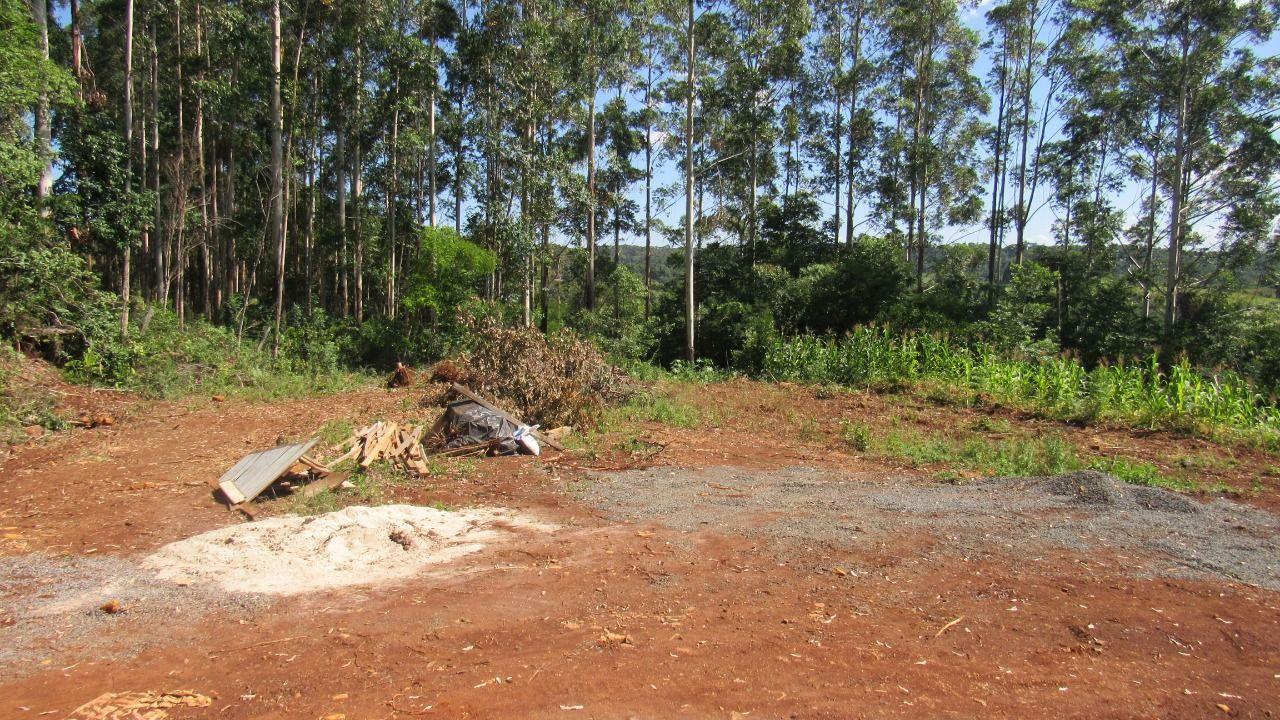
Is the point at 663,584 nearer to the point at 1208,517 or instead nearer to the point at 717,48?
the point at 1208,517

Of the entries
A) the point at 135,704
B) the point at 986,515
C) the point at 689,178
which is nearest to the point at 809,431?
the point at 986,515

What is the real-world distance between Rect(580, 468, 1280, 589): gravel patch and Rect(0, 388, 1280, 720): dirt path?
0.20 feet

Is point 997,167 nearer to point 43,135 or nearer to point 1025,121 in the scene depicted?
point 1025,121

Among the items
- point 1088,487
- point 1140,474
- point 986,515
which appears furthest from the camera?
point 1140,474

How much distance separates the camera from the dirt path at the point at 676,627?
320 centimetres

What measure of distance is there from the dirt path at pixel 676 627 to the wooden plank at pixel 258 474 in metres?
0.24

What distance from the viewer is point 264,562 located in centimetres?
486

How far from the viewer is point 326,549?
5066mm

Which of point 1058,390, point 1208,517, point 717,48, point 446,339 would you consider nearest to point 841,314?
point 717,48

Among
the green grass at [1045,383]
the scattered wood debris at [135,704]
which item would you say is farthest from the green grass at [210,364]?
the green grass at [1045,383]

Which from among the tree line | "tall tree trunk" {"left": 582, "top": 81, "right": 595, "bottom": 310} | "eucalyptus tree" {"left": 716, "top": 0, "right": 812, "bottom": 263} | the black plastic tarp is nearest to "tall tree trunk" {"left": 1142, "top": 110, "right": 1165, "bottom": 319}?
the tree line

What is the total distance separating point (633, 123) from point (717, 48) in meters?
8.31

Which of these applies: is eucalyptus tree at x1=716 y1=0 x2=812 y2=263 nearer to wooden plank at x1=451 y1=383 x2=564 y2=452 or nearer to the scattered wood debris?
wooden plank at x1=451 y1=383 x2=564 y2=452

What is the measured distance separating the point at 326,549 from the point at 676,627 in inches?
111
